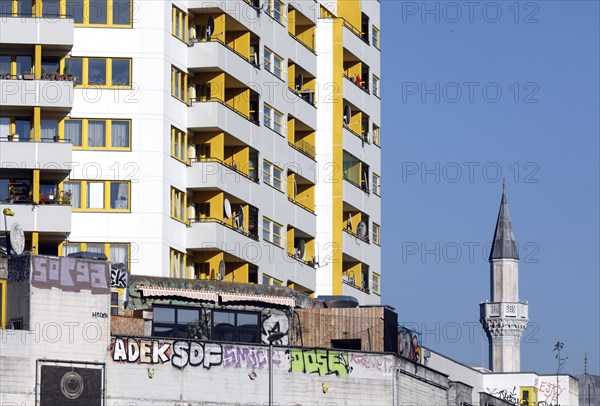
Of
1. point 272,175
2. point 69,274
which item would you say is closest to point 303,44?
point 272,175

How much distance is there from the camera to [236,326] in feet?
294

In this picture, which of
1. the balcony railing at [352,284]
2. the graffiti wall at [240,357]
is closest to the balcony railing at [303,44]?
the balcony railing at [352,284]

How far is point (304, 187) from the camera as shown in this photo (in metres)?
109

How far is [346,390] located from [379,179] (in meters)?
32.4

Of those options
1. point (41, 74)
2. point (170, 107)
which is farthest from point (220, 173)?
point (41, 74)

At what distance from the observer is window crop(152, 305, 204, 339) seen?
3425 inches

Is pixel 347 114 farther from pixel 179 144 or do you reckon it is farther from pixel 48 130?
pixel 48 130

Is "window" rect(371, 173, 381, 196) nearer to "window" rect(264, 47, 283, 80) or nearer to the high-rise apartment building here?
the high-rise apartment building

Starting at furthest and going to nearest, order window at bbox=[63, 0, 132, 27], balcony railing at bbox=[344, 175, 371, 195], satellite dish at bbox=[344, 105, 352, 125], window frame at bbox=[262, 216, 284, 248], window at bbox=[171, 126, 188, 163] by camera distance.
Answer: satellite dish at bbox=[344, 105, 352, 125], balcony railing at bbox=[344, 175, 371, 195], window frame at bbox=[262, 216, 284, 248], window at bbox=[171, 126, 188, 163], window at bbox=[63, 0, 132, 27]

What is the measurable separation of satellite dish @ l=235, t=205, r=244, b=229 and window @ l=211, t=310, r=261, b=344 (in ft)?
31.4

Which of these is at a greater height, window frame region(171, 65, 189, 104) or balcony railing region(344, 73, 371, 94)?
balcony railing region(344, 73, 371, 94)

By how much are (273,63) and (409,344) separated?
1605 cm

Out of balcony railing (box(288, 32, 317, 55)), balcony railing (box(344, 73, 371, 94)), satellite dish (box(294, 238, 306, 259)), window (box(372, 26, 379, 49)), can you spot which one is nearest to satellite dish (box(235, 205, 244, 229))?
satellite dish (box(294, 238, 306, 259))

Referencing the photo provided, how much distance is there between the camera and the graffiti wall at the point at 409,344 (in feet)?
317
